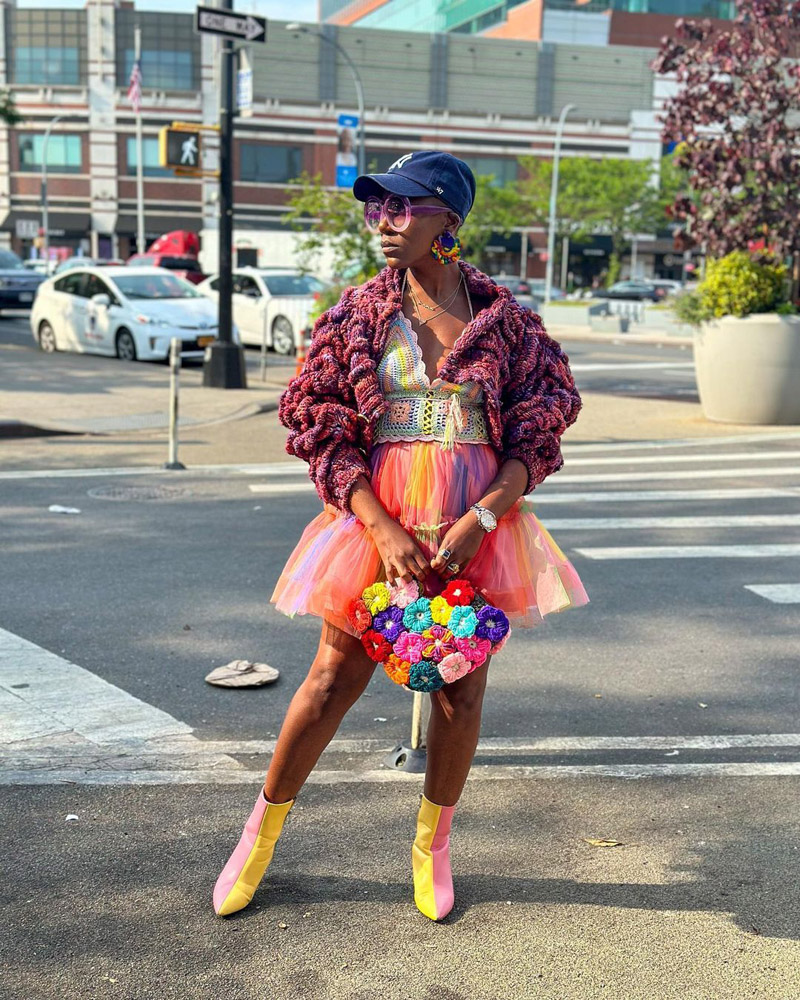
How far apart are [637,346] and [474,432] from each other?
29.6 metres

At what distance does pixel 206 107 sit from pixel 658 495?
228 ft

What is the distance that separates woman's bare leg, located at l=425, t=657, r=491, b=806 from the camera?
3.35m

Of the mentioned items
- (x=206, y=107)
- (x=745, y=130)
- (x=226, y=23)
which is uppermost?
(x=206, y=107)

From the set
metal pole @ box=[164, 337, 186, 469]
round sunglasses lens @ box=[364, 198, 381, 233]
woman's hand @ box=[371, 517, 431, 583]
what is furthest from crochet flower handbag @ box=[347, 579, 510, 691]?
metal pole @ box=[164, 337, 186, 469]

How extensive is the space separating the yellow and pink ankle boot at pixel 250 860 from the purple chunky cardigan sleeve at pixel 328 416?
86 centimetres

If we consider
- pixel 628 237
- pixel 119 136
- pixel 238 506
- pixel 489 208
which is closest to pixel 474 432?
pixel 238 506

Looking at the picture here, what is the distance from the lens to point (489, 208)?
70688mm

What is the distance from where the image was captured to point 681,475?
11.2 metres

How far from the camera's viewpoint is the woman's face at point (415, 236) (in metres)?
3.38

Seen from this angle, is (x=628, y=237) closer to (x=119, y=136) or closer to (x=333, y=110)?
(x=333, y=110)

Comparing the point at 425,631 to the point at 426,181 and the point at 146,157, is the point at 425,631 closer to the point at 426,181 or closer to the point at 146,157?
the point at 426,181

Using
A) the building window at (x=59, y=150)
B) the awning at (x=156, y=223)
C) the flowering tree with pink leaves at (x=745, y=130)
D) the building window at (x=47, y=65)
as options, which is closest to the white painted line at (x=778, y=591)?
the flowering tree with pink leaves at (x=745, y=130)

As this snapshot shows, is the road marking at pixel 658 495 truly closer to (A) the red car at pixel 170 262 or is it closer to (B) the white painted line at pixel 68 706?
(B) the white painted line at pixel 68 706

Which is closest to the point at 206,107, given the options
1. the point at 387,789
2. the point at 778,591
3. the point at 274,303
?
the point at 274,303
